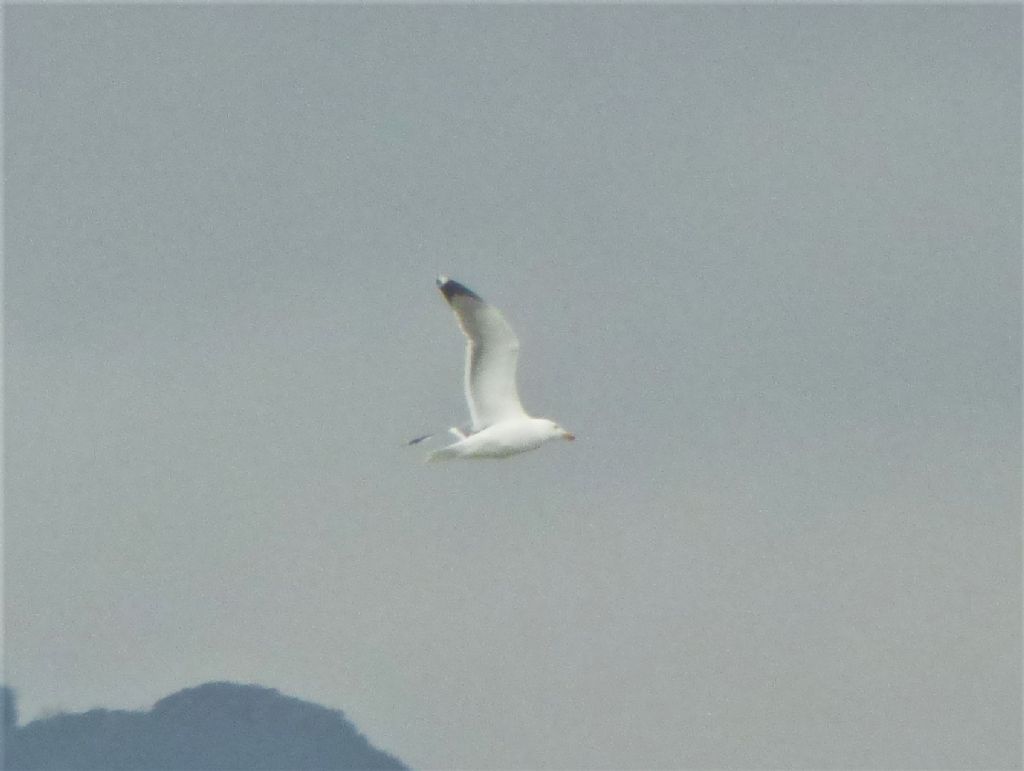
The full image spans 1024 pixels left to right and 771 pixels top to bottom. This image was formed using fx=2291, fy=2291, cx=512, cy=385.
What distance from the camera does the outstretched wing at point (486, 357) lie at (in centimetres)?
2461

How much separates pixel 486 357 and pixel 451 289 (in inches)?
34.2

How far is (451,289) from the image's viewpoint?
24.6m

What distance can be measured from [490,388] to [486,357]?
388mm

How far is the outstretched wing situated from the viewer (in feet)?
80.7

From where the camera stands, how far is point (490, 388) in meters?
25.0

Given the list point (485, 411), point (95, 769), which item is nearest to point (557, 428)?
point (485, 411)

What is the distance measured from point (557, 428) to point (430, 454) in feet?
6.68

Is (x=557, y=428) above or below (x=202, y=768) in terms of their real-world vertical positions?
above

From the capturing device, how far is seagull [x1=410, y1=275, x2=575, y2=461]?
80.6ft

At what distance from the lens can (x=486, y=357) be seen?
2486 cm

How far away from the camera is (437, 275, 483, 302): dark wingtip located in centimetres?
2453

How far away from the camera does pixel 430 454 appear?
23.9m

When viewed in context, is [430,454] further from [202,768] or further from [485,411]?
[202,768]

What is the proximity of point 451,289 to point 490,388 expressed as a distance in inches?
48.8
